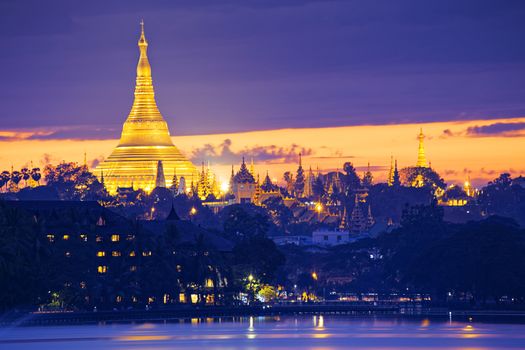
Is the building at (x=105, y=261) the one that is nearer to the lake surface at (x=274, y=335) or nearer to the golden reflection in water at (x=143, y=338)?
the lake surface at (x=274, y=335)

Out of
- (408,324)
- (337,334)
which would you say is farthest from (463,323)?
(337,334)

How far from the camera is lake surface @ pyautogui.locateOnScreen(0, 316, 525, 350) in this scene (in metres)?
154

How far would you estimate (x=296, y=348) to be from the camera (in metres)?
151

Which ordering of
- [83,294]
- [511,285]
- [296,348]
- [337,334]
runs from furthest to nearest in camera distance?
[511,285] < [83,294] < [337,334] < [296,348]

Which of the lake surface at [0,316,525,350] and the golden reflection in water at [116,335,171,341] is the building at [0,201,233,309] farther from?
the golden reflection in water at [116,335,171,341]

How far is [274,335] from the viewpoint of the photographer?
6560 inches

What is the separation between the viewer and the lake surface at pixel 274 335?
153500 mm

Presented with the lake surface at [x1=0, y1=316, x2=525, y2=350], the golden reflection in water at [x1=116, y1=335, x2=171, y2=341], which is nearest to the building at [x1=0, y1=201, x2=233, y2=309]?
the lake surface at [x1=0, y1=316, x2=525, y2=350]

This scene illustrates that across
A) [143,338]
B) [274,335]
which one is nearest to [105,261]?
[274,335]

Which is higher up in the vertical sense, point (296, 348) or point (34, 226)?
point (34, 226)

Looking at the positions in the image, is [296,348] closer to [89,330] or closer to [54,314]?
[89,330]

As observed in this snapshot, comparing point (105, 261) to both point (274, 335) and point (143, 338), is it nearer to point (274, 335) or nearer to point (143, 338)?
point (274, 335)

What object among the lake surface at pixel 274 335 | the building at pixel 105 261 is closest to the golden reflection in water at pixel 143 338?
the lake surface at pixel 274 335

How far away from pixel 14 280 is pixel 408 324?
40.9 m
